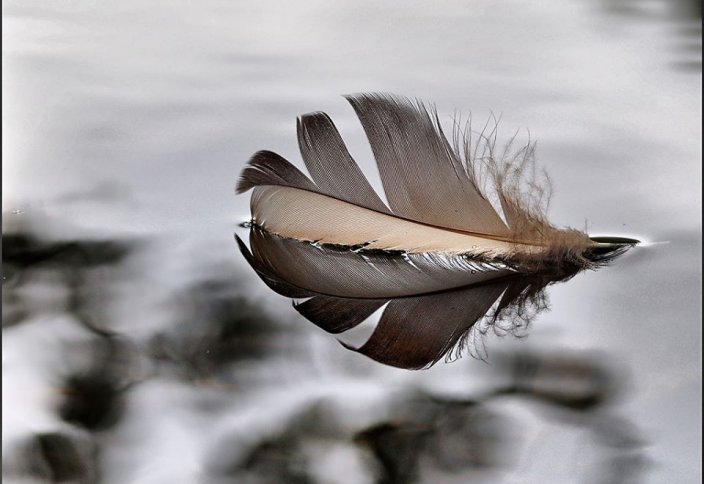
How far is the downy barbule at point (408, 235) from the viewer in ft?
3.53

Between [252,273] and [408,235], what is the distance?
9.0 inches

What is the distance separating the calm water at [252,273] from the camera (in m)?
0.96

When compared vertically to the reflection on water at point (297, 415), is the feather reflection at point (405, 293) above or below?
above

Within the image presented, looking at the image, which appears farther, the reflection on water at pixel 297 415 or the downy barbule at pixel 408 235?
the downy barbule at pixel 408 235

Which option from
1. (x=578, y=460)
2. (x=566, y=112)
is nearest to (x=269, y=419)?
(x=578, y=460)

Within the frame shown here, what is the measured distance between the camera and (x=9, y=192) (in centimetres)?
127

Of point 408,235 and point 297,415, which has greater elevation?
point 408,235

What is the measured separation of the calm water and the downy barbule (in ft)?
0.13

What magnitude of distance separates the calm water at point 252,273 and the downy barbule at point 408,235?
4 centimetres

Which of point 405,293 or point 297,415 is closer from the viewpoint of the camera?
point 297,415

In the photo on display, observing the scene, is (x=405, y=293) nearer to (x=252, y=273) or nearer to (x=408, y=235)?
(x=408, y=235)

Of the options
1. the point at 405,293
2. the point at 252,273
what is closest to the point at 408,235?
the point at 405,293

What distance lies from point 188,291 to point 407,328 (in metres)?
0.31

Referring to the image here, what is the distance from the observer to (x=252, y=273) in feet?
3.74
